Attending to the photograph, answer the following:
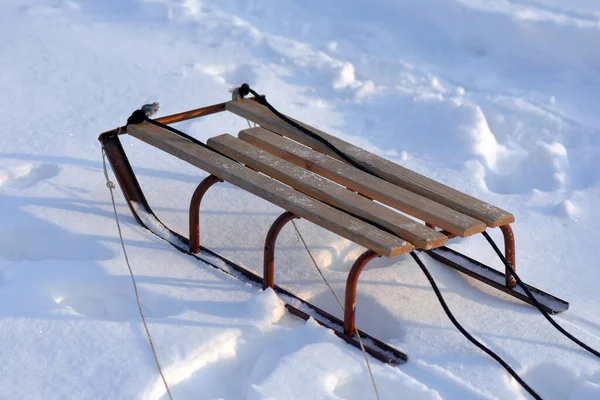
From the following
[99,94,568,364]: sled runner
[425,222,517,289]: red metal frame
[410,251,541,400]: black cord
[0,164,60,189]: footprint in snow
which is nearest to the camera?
[410,251,541,400]: black cord

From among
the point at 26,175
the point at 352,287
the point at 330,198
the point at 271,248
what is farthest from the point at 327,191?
the point at 26,175

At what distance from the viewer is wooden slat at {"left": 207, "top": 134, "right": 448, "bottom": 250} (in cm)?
318

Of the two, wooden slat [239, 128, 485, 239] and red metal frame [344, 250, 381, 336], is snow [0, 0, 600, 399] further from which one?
wooden slat [239, 128, 485, 239]

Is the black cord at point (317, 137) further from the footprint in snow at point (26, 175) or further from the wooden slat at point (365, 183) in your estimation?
the footprint in snow at point (26, 175)

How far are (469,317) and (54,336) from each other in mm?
1566

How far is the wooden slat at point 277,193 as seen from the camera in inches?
123

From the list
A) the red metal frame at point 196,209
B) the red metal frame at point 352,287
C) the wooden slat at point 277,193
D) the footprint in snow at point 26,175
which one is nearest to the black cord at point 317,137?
the wooden slat at point 277,193

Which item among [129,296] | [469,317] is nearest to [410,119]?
[469,317]

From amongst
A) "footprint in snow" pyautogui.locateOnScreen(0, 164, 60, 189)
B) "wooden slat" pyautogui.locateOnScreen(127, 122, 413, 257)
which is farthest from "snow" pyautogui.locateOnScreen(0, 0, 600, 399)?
"wooden slat" pyautogui.locateOnScreen(127, 122, 413, 257)

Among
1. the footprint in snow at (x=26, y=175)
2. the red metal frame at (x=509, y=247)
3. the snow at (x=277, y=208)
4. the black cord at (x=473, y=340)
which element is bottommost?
the footprint in snow at (x=26, y=175)

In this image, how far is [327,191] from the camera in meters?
3.46

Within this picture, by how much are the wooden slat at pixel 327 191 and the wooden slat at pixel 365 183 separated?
0.06 meters

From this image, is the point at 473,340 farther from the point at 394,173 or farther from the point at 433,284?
the point at 394,173

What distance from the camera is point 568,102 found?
5.40 m
